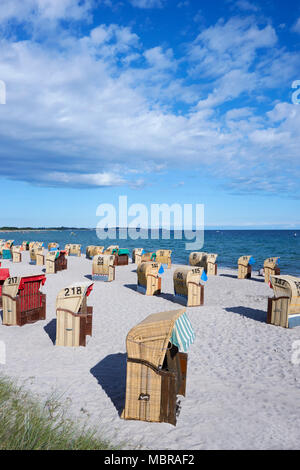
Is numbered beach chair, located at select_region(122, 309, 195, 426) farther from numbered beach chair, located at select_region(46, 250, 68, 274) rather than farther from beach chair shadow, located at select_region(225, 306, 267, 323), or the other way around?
numbered beach chair, located at select_region(46, 250, 68, 274)

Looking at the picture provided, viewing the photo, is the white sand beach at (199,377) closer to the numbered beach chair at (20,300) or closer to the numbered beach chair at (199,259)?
the numbered beach chair at (20,300)

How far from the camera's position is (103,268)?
76.8ft

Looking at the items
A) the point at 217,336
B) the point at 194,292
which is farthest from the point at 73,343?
the point at 194,292

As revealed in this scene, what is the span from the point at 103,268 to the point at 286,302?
14159 millimetres

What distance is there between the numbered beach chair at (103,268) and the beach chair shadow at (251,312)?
1048 cm

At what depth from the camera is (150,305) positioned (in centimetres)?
1611

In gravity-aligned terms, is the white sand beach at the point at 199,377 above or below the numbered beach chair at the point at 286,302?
below

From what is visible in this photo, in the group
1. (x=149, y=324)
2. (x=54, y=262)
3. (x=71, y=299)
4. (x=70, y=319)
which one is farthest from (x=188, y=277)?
(x=54, y=262)

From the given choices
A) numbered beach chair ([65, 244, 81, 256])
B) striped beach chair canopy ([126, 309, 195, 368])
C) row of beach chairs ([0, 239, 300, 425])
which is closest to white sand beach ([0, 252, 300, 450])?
row of beach chairs ([0, 239, 300, 425])

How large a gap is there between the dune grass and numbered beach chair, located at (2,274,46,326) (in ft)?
18.6

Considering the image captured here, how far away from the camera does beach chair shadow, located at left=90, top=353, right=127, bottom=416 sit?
274 inches

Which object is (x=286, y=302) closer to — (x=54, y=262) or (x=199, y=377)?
(x=199, y=377)

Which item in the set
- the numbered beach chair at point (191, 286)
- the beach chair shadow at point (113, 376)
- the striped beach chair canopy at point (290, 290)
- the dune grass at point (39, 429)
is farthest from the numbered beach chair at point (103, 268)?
the dune grass at point (39, 429)

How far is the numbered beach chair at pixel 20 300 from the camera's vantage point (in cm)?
1169
